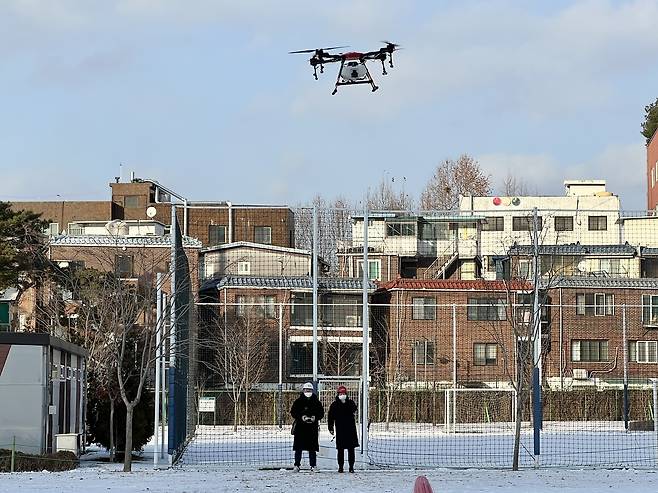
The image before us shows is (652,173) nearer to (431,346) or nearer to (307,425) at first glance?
(431,346)

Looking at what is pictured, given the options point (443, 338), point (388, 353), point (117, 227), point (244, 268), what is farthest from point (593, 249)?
point (244, 268)

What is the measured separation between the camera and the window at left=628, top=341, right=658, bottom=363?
4875cm

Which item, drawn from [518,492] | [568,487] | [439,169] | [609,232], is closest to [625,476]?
[568,487]

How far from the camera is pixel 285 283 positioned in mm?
35594

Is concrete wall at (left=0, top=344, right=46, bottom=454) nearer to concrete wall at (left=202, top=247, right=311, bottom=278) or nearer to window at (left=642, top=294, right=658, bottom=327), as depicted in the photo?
concrete wall at (left=202, top=247, right=311, bottom=278)

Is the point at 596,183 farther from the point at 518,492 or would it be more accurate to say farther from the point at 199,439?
the point at 518,492

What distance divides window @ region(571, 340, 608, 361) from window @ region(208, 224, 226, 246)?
1751 centimetres

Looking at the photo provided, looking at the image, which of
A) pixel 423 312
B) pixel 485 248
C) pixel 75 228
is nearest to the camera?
pixel 423 312

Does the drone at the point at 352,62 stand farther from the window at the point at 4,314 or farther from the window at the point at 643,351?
the window at the point at 643,351

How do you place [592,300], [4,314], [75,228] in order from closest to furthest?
[4,314], [592,300], [75,228]

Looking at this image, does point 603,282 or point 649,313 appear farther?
point 649,313

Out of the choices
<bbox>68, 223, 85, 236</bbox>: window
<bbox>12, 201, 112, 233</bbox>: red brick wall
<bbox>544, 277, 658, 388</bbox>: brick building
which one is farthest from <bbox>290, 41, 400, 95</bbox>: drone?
<bbox>12, 201, 112, 233</bbox>: red brick wall

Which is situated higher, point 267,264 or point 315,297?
point 267,264

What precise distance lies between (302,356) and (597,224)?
35.4m
